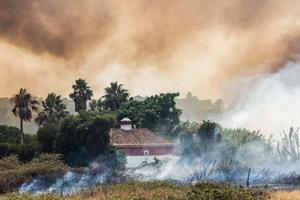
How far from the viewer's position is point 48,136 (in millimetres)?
76688

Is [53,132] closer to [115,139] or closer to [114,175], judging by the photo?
[115,139]

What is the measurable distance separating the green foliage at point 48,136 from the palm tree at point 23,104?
1684 cm

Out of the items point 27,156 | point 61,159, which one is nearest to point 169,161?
point 61,159

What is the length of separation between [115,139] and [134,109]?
1398 cm

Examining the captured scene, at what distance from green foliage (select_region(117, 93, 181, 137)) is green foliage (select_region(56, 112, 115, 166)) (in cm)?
2095

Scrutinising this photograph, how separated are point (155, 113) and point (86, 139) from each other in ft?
81.1

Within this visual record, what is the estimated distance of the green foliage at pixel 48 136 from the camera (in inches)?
3004

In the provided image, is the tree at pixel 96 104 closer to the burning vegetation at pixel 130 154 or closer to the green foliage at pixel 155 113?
the burning vegetation at pixel 130 154

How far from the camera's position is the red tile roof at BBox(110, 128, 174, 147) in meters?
80.5

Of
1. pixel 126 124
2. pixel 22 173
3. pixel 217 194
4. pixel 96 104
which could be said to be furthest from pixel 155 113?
pixel 217 194

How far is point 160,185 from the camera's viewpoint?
152 feet

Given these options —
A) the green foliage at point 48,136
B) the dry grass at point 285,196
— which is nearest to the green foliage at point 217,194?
the dry grass at point 285,196

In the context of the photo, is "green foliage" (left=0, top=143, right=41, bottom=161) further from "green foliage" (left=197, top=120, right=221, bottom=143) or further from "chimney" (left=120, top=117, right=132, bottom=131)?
"green foliage" (left=197, top=120, right=221, bottom=143)

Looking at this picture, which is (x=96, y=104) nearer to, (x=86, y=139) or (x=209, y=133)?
(x=209, y=133)
